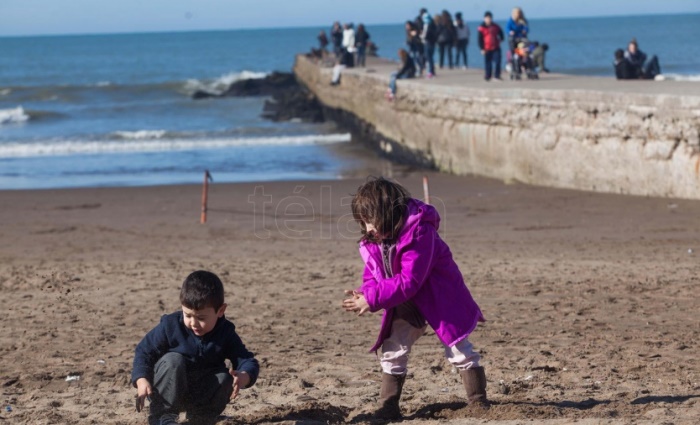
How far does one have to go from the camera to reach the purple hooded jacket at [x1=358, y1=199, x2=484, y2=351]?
441cm

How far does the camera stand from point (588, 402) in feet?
16.3

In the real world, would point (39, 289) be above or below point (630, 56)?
below

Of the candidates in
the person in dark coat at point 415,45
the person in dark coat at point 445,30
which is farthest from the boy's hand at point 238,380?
the person in dark coat at point 445,30

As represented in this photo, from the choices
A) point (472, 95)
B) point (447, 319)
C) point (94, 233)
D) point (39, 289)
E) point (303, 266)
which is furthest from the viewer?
point (472, 95)

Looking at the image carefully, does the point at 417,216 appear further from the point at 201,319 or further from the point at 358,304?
the point at 201,319

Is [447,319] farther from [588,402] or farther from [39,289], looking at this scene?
[39,289]

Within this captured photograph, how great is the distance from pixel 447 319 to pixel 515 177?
38.5 ft

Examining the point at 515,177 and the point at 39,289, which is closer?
the point at 39,289

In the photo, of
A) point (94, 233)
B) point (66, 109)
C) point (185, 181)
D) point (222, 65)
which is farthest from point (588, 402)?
point (222, 65)

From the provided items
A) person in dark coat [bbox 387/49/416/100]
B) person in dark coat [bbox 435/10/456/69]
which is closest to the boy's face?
person in dark coat [bbox 387/49/416/100]

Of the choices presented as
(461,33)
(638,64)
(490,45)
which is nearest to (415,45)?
(461,33)

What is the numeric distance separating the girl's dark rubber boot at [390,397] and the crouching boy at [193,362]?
0.68 metres

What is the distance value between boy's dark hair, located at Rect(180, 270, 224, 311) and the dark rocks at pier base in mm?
29190

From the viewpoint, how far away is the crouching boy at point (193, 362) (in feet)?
14.1
